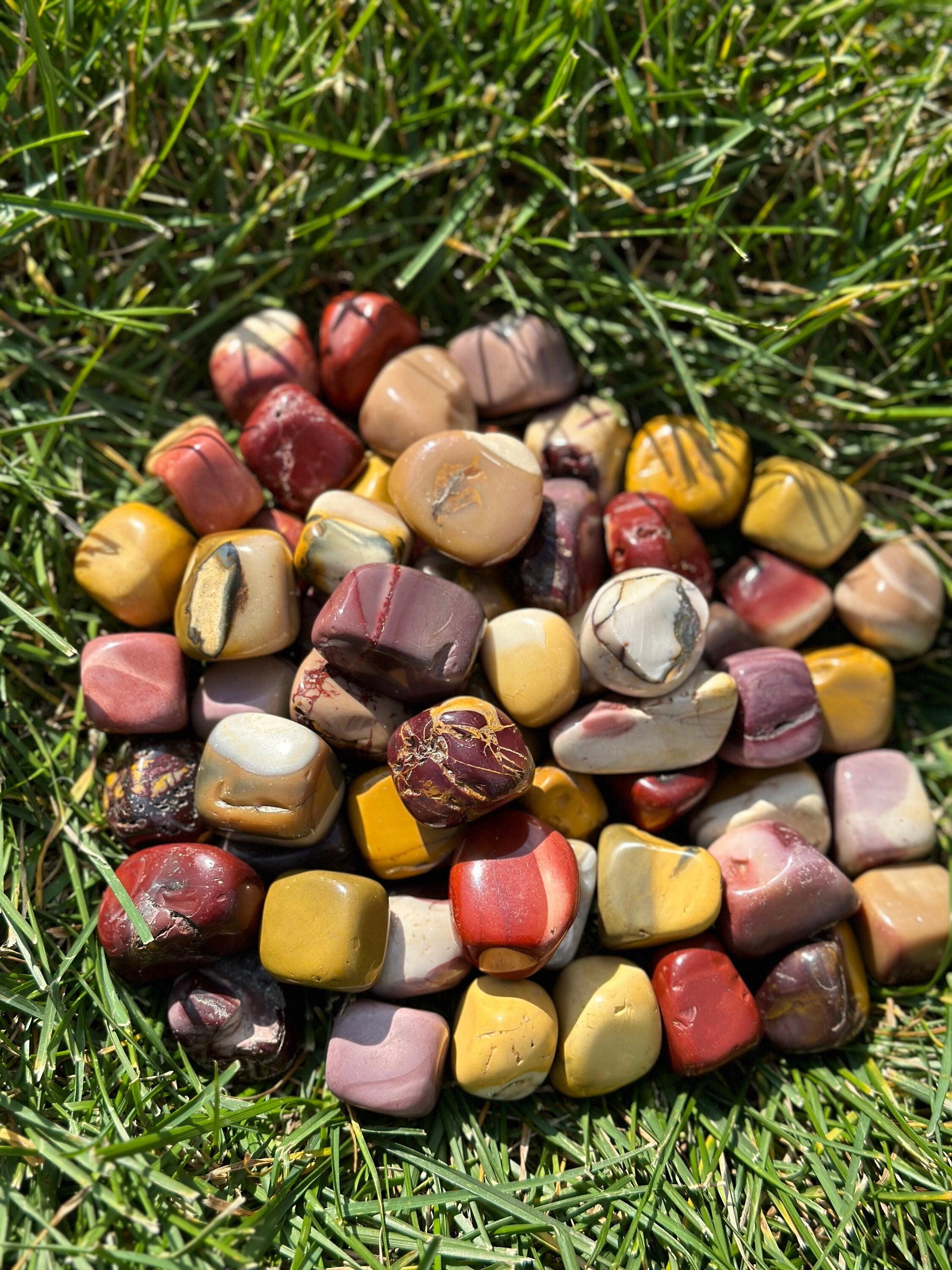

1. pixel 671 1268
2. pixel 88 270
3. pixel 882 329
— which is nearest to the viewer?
pixel 671 1268

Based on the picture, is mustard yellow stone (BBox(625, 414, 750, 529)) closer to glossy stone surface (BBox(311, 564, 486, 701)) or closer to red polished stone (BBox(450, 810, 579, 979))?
glossy stone surface (BBox(311, 564, 486, 701))

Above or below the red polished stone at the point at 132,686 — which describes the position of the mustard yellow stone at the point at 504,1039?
below

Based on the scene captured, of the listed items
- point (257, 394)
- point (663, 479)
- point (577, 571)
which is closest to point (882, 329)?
point (663, 479)

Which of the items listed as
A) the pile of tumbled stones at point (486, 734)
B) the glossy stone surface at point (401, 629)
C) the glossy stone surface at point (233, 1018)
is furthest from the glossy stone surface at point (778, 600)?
the glossy stone surface at point (233, 1018)

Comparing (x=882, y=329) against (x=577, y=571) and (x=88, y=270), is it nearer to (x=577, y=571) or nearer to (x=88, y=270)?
(x=577, y=571)

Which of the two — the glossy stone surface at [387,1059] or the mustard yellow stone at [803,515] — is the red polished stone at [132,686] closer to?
the glossy stone surface at [387,1059]

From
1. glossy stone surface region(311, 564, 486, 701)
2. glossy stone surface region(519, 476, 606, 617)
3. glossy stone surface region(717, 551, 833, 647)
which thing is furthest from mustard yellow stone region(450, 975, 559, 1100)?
glossy stone surface region(717, 551, 833, 647)
